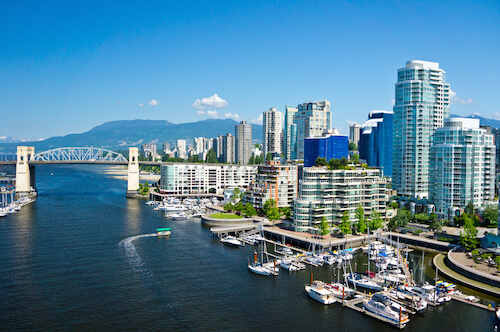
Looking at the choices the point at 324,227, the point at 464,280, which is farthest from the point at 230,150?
the point at 464,280

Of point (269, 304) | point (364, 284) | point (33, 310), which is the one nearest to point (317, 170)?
point (364, 284)

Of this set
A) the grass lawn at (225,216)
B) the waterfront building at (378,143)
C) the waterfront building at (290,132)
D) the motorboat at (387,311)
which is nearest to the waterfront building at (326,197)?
the grass lawn at (225,216)

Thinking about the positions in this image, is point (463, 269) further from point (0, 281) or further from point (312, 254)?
point (0, 281)

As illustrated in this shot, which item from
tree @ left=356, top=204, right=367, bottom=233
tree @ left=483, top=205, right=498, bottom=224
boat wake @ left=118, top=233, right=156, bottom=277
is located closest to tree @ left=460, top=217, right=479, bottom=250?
tree @ left=483, top=205, right=498, bottom=224

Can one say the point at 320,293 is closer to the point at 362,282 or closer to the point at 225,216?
the point at 362,282

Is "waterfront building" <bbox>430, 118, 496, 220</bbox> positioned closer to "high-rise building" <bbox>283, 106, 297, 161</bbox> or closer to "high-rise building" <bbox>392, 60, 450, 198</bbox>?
"high-rise building" <bbox>392, 60, 450, 198</bbox>
